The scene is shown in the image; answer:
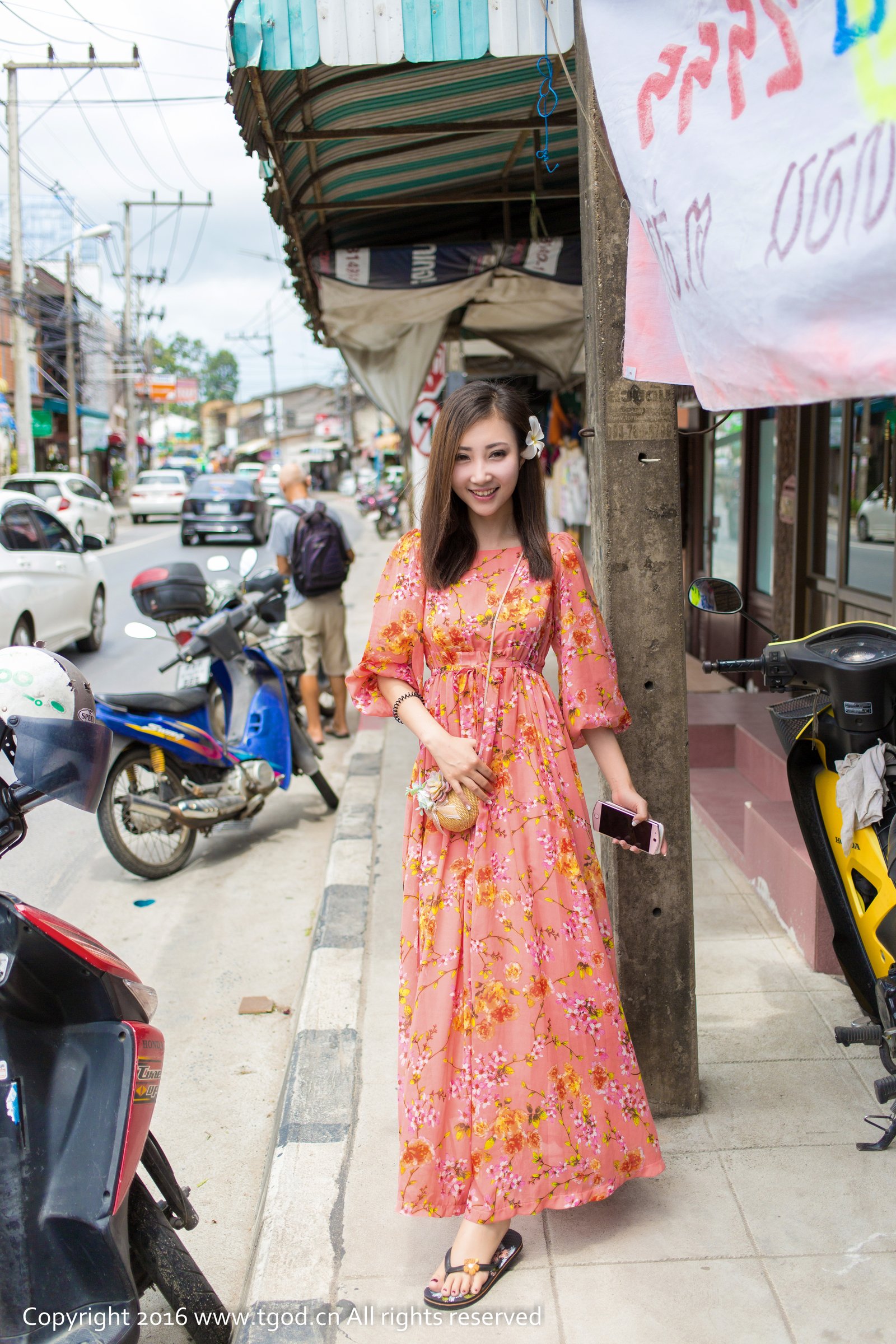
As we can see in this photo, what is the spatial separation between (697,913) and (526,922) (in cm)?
213

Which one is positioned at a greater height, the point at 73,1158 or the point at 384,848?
the point at 73,1158

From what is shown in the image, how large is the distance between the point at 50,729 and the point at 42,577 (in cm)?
857

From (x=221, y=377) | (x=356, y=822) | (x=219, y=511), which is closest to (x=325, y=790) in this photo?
(x=356, y=822)

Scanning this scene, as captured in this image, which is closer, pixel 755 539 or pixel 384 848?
pixel 384 848

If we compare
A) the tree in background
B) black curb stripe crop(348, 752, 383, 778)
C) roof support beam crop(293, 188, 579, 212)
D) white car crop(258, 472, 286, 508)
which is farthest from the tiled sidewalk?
the tree in background

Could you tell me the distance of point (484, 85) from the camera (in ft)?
14.4

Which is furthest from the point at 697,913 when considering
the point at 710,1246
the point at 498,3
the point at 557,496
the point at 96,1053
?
the point at 557,496

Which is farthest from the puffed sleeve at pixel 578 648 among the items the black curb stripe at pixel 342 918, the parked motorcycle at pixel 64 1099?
the black curb stripe at pixel 342 918

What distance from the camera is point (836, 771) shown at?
2.73 meters

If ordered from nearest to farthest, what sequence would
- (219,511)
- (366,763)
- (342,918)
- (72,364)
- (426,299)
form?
1. (342,918)
2. (426,299)
3. (366,763)
4. (219,511)
5. (72,364)

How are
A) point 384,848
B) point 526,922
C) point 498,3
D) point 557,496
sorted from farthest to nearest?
1. point 557,496
2. point 384,848
3. point 498,3
4. point 526,922

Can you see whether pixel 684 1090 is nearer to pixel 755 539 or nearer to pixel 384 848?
pixel 384 848

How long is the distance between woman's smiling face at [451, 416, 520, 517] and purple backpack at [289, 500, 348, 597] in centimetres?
487

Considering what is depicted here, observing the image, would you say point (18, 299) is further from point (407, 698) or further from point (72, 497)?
point (407, 698)
